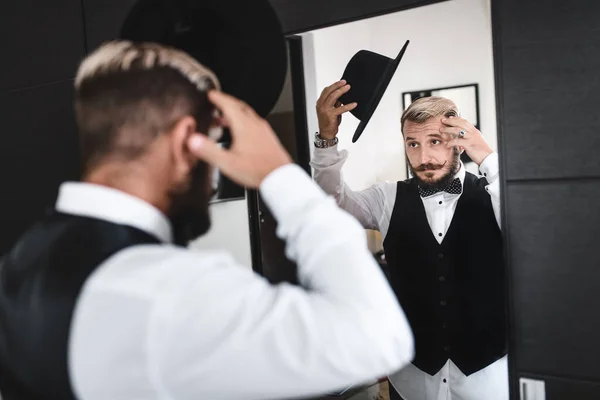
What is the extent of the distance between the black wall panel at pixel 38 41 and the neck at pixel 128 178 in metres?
1.24

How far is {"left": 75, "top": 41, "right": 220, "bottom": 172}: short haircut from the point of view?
798mm

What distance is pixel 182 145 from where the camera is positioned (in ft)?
2.68

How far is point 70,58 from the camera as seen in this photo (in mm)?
1899

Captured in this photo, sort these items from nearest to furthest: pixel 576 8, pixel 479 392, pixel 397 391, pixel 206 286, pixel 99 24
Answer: pixel 206 286 < pixel 576 8 < pixel 479 392 < pixel 397 391 < pixel 99 24

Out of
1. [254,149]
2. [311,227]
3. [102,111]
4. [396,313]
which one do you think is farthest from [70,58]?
[396,313]

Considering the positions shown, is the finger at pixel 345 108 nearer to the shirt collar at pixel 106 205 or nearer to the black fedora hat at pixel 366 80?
the black fedora hat at pixel 366 80

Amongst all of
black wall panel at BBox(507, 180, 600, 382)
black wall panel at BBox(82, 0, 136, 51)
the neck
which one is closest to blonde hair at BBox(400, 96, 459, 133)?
black wall panel at BBox(507, 180, 600, 382)

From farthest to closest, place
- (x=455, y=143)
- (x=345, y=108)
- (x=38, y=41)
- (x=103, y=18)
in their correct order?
(x=38, y=41) < (x=103, y=18) < (x=345, y=108) < (x=455, y=143)

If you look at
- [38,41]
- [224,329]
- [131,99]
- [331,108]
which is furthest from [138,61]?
[38,41]

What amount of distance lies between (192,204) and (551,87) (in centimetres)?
81

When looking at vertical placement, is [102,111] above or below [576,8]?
below

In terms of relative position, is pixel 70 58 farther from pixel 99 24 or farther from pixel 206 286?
pixel 206 286

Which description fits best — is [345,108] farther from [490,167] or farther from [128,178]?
[128,178]

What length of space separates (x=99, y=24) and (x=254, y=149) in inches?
50.4
